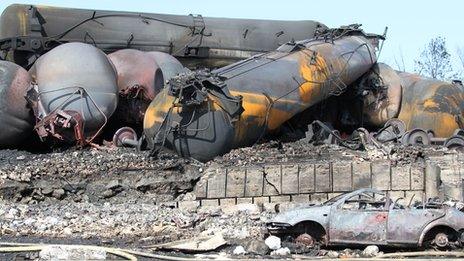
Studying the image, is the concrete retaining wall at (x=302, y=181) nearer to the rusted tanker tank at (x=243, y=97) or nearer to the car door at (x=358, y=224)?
the rusted tanker tank at (x=243, y=97)

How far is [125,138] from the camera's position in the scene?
14.8 m

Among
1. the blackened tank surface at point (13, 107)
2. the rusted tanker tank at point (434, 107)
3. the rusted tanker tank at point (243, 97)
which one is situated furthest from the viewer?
the rusted tanker tank at point (434, 107)

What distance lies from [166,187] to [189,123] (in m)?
1.05

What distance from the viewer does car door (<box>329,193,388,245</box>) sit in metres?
9.78

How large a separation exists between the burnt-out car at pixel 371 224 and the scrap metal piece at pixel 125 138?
4.97m

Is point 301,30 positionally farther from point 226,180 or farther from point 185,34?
point 226,180

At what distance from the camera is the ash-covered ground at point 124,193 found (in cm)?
1054

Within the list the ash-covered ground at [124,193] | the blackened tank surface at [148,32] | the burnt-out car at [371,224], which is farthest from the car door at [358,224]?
the blackened tank surface at [148,32]

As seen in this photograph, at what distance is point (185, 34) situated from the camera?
18.3 meters

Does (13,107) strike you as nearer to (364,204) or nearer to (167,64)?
(167,64)

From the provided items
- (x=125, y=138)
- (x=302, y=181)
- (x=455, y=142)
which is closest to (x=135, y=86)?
(x=125, y=138)

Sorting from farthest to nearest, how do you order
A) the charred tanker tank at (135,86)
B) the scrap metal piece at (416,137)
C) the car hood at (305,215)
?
the scrap metal piece at (416,137), the charred tanker tank at (135,86), the car hood at (305,215)

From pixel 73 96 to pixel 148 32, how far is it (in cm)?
412

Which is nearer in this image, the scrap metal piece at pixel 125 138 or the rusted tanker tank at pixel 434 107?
the scrap metal piece at pixel 125 138
